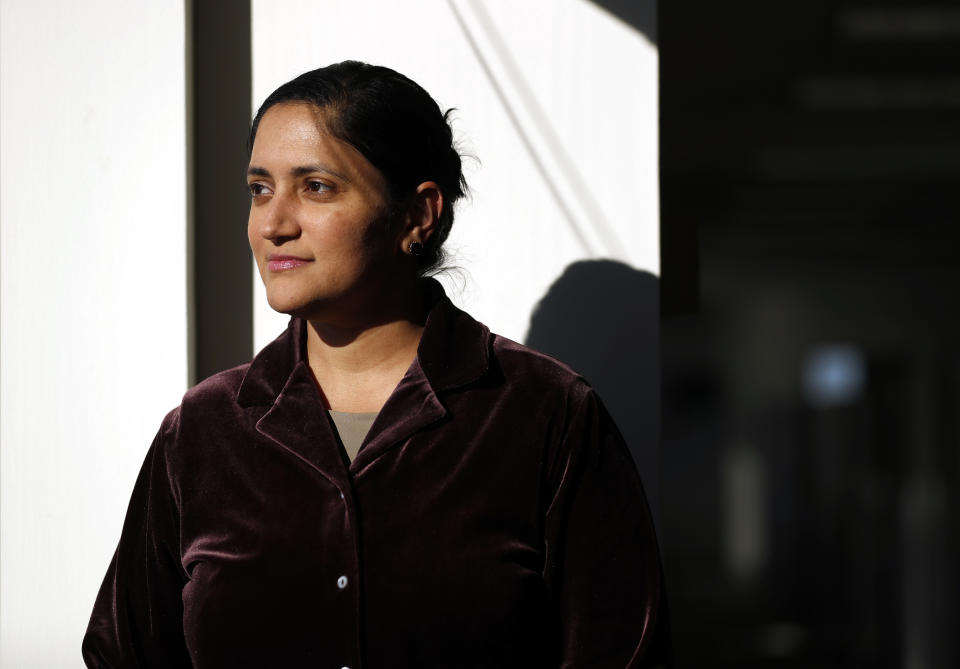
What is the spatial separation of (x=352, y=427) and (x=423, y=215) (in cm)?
37

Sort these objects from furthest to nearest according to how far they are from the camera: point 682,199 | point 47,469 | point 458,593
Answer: point 682,199 < point 47,469 < point 458,593

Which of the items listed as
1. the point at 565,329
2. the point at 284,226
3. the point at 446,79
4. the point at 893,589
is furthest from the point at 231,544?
the point at 893,589

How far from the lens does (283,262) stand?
5.86 feet

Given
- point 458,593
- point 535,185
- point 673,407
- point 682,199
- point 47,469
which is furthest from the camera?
point 673,407

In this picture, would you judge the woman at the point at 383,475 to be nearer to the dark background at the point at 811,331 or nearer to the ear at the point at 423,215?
the ear at the point at 423,215

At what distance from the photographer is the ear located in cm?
189

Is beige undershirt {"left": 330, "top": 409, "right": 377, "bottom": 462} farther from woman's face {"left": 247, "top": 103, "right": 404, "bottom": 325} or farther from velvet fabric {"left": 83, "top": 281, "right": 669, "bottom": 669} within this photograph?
woman's face {"left": 247, "top": 103, "right": 404, "bottom": 325}

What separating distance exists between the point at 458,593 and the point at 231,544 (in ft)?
1.24

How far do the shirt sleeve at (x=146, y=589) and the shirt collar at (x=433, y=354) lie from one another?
187 mm

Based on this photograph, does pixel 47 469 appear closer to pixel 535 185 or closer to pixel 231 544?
pixel 231 544

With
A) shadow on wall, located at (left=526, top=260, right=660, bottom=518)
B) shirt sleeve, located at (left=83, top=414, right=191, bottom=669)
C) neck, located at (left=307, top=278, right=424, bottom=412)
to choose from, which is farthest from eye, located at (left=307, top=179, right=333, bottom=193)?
shadow on wall, located at (left=526, top=260, right=660, bottom=518)

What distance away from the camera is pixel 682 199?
9.94 metres

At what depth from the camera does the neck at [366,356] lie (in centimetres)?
192

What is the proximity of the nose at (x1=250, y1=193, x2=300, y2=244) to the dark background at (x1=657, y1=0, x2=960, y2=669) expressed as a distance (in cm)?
135
